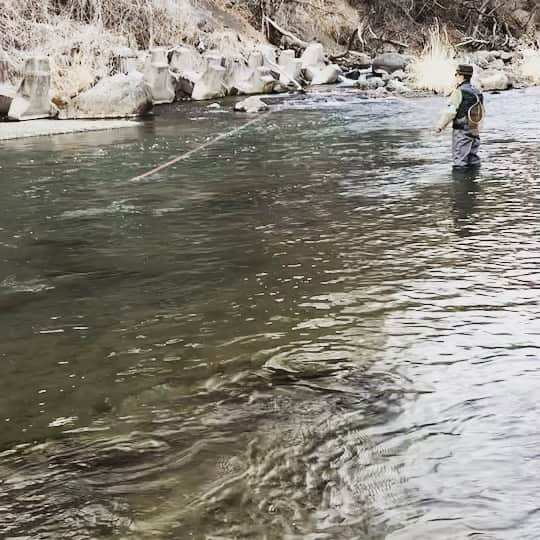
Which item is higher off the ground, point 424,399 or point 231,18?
point 231,18

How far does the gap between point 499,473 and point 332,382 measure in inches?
41.9

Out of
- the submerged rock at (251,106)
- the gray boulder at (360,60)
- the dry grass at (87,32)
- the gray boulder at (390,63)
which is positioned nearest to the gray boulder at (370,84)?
the gray boulder at (390,63)

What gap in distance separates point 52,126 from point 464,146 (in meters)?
9.07

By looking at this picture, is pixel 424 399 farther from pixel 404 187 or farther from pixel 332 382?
pixel 404 187

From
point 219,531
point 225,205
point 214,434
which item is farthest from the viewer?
point 225,205

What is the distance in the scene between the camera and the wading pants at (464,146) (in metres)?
9.90

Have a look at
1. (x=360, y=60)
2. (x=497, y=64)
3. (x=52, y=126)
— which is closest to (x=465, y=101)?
(x=52, y=126)

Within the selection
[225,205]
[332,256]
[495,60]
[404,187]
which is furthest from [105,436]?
[495,60]

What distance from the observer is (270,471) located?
3.28 meters

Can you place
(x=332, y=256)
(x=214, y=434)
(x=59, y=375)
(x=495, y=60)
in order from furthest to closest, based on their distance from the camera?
(x=495, y=60) → (x=332, y=256) → (x=59, y=375) → (x=214, y=434)

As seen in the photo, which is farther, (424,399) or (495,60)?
(495,60)

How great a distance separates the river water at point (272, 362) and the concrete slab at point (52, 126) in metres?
6.00

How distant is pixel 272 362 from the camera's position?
436 centimetres

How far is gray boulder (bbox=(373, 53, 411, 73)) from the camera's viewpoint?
88.5 feet
